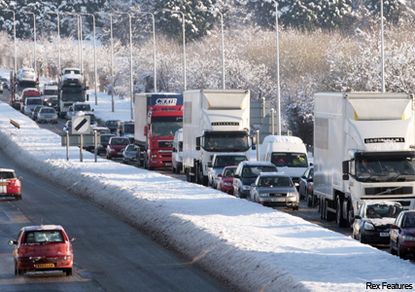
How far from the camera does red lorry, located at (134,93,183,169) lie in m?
74.2

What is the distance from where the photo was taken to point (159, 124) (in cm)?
7512

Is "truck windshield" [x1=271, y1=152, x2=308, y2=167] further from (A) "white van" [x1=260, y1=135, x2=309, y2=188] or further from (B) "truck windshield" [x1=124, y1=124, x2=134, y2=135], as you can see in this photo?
(B) "truck windshield" [x1=124, y1=124, x2=134, y2=135]

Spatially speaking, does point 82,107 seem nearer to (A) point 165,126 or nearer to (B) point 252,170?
(A) point 165,126

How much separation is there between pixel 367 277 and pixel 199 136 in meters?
33.7

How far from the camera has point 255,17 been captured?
7156 inches

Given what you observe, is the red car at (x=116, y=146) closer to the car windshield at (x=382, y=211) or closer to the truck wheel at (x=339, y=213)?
the truck wheel at (x=339, y=213)

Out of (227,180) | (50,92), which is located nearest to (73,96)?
(50,92)

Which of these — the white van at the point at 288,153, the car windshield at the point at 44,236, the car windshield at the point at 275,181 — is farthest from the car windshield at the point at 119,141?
the car windshield at the point at 44,236

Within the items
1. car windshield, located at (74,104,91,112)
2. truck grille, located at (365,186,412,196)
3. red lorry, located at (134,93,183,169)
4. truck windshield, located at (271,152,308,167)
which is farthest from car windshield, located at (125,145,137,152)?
truck grille, located at (365,186,412,196)

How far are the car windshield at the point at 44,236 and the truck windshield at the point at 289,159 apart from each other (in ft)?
87.6

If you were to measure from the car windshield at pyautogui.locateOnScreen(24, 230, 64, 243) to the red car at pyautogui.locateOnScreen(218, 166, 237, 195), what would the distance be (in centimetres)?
2364

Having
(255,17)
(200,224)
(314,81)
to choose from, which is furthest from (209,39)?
(200,224)

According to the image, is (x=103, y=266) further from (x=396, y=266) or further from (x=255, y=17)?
(x=255, y=17)

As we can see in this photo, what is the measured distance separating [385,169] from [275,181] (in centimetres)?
909
